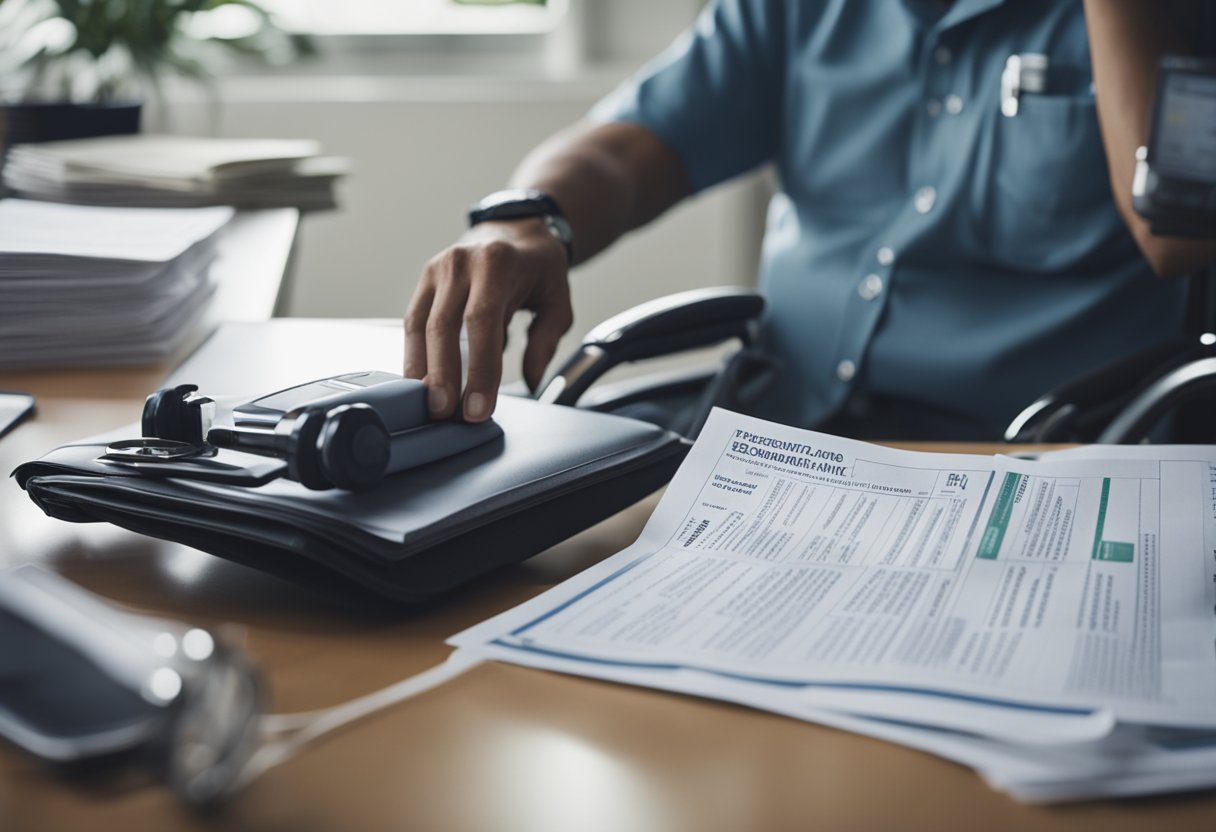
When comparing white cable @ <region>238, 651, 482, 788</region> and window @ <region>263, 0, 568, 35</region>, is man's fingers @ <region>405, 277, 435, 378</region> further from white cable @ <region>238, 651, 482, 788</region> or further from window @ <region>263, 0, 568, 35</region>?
window @ <region>263, 0, 568, 35</region>

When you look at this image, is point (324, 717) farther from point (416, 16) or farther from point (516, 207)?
point (416, 16)

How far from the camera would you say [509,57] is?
2.80 meters

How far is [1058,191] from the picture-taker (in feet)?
3.86

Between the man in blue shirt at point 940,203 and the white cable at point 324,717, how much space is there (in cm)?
59

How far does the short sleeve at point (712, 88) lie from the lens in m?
1.38

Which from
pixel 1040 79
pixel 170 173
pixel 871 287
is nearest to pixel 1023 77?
pixel 1040 79

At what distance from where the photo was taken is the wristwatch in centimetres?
102

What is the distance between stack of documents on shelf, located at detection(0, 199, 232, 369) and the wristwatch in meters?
0.24

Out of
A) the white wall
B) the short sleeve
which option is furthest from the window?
the short sleeve

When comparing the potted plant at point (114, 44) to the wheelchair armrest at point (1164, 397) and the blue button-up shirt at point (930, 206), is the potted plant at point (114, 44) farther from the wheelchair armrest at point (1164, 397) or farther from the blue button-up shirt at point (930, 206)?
the wheelchair armrest at point (1164, 397)

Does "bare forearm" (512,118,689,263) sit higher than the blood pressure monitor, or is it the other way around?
the blood pressure monitor

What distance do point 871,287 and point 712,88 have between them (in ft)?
1.08

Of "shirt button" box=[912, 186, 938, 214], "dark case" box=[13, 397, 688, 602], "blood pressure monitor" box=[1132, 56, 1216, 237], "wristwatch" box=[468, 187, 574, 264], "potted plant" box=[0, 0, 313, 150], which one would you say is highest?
"potted plant" box=[0, 0, 313, 150]

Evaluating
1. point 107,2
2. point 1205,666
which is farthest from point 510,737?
point 107,2
